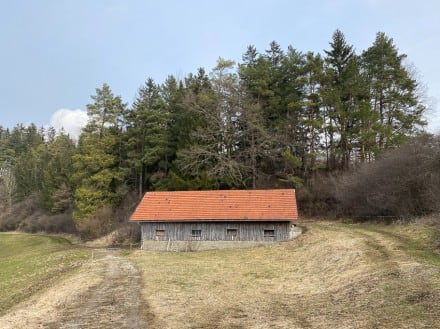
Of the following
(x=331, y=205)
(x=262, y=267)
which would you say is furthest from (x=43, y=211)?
(x=262, y=267)

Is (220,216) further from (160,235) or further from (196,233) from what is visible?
(160,235)

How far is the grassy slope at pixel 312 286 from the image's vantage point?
1072 cm

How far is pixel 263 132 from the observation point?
1617 inches

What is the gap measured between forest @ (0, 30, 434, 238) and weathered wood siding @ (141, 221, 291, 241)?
337 inches

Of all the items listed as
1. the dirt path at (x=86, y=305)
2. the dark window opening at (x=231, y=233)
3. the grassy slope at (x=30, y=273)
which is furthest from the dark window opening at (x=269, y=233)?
the grassy slope at (x=30, y=273)

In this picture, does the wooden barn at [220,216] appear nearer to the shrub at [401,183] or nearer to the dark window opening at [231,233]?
the dark window opening at [231,233]

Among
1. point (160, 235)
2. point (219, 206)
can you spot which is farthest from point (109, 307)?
point (219, 206)

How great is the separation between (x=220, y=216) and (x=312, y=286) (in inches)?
577

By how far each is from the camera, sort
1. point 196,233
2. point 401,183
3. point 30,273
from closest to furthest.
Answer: point 30,273 < point 401,183 < point 196,233

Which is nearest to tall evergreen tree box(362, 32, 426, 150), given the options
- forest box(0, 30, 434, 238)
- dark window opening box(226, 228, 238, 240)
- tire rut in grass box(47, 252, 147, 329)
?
forest box(0, 30, 434, 238)

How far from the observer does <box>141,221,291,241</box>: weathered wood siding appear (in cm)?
2942

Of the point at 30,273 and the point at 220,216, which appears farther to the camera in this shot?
the point at 220,216

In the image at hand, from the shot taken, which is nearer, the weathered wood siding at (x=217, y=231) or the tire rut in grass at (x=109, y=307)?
the tire rut in grass at (x=109, y=307)

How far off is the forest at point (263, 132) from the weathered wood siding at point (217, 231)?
8.57 meters
